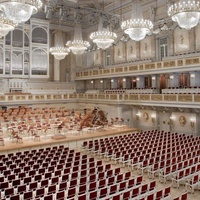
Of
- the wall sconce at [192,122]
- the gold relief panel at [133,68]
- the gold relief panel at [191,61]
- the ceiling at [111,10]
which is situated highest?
the ceiling at [111,10]

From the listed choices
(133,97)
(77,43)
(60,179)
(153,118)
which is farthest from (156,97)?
(60,179)

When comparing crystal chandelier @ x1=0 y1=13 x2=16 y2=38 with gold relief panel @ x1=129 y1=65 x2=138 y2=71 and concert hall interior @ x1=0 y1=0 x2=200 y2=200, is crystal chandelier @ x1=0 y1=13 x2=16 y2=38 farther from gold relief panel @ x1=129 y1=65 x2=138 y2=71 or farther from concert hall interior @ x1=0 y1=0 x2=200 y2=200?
gold relief panel @ x1=129 y1=65 x2=138 y2=71

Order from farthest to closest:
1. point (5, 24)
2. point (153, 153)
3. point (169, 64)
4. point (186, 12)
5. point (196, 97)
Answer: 1. point (169, 64)
2. point (196, 97)
3. point (5, 24)
4. point (153, 153)
5. point (186, 12)

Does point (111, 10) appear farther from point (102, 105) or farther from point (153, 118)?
point (153, 118)

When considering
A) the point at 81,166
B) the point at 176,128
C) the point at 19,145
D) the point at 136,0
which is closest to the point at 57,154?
the point at 81,166

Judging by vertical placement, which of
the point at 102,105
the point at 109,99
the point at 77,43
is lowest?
the point at 102,105

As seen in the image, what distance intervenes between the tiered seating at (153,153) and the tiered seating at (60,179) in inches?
62.8

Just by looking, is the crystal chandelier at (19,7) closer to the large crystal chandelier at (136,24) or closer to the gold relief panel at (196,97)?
the large crystal chandelier at (136,24)

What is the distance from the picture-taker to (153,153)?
12172 millimetres

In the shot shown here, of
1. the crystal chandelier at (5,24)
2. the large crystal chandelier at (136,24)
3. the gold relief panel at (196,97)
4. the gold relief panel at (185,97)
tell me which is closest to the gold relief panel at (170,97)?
the gold relief panel at (185,97)

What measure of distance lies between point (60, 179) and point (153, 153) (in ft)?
18.1

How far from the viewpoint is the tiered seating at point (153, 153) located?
992 cm

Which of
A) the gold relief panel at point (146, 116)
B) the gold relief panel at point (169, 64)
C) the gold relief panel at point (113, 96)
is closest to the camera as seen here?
the gold relief panel at point (169, 64)

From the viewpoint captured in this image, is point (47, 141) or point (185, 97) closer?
point (47, 141)
